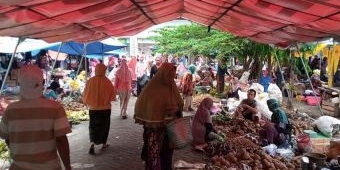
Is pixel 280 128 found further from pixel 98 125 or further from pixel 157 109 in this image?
pixel 98 125

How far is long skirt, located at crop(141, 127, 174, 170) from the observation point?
217 inches

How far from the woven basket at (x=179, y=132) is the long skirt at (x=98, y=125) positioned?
2488 mm

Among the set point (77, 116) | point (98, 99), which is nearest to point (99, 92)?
point (98, 99)

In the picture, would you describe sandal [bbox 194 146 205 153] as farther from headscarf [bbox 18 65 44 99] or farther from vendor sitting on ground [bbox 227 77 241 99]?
vendor sitting on ground [bbox 227 77 241 99]

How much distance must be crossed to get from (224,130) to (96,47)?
9.44 meters

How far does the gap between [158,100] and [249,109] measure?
16.2ft

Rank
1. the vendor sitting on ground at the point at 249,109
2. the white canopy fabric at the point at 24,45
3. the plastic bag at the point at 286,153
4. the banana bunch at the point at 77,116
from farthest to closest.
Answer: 1. the white canopy fabric at the point at 24,45
2. the banana bunch at the point at 77,116
3. the vendor sitting on ground at the point at 249,109
4. the plastic bag at the point at 286,153

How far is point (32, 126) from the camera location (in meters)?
3.22

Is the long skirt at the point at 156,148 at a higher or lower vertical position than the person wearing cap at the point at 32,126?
lower

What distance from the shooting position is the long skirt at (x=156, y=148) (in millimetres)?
5520

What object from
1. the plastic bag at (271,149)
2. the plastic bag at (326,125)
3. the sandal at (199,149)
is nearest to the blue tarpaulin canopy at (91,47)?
the sandal at (199,149)

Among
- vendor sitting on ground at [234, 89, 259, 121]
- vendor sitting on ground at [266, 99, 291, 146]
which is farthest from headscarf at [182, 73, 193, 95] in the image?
vendor sitting on ground at [266, 99, 291, 146]

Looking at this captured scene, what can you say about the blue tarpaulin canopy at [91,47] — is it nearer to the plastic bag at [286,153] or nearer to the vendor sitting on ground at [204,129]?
the vendor sitting on ground at [204,129]

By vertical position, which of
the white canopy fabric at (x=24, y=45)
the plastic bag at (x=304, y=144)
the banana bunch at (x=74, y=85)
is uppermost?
the white canopy fabric at (x=24, y=45)
